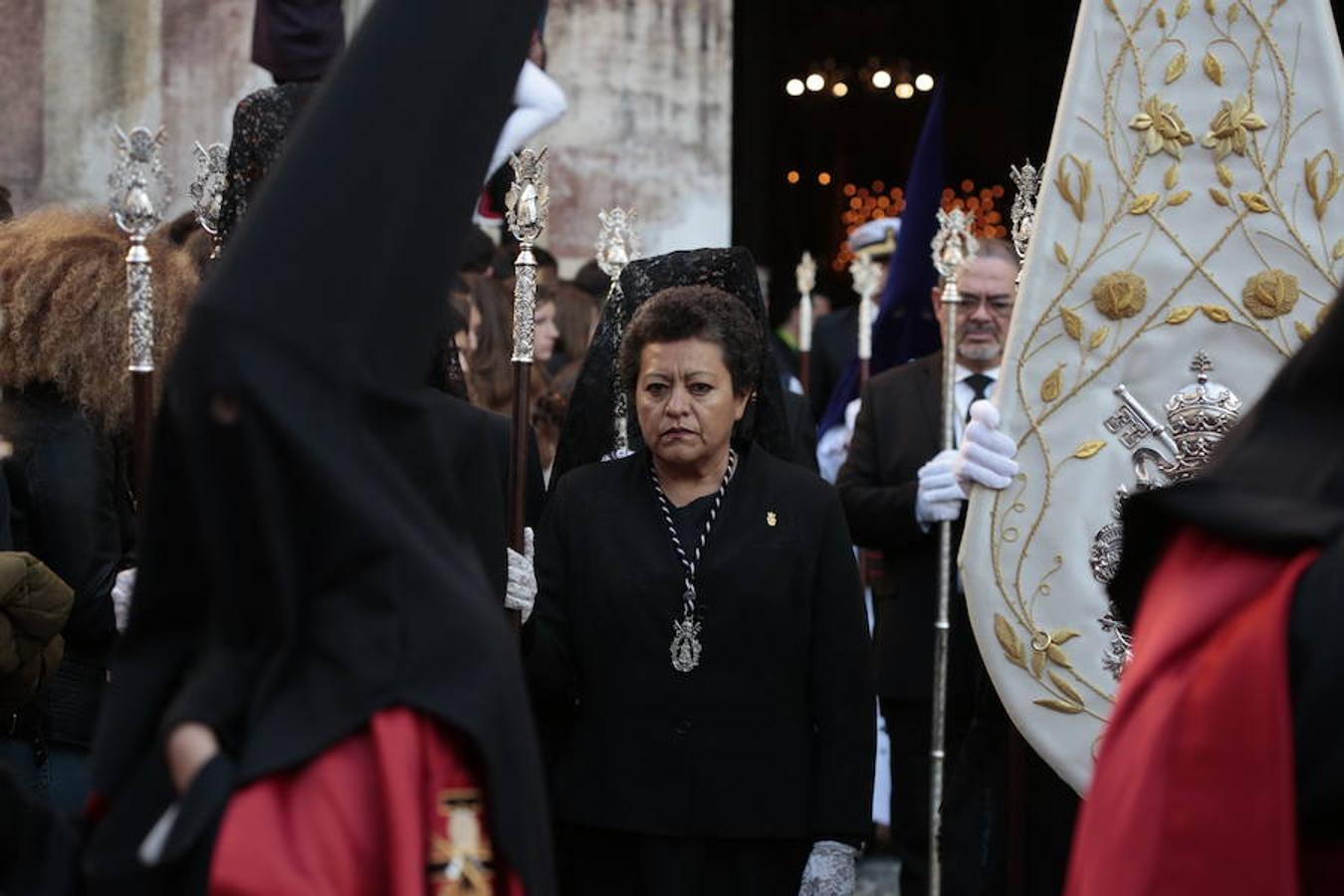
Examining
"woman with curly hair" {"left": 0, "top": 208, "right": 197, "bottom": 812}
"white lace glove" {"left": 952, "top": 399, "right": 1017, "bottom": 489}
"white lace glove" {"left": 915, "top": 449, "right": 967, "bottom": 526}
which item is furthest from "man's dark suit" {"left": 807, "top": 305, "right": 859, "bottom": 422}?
"woman with curly hair" {"left": 0, "top": 208, "right": 197, "bottom": 812}

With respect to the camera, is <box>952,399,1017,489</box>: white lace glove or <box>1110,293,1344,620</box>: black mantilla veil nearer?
<box>1110,293,1344,620</box>: black mantilla veil

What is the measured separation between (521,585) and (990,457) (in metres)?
1.11

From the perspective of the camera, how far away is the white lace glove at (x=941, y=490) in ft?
20.6

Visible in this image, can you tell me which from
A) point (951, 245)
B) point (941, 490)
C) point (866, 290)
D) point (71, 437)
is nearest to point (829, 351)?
point (866, 290)

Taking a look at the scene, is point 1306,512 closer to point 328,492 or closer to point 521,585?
point 328,492

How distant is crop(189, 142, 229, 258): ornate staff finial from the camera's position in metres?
5.30

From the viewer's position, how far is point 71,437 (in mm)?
4891

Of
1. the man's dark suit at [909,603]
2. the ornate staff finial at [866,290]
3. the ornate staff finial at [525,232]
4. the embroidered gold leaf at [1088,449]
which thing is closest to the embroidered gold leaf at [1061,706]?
the embroidered gold leaf at [1088,449]

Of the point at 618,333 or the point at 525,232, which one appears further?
the point at 618,333

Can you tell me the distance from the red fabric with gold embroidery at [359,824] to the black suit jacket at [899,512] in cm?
390

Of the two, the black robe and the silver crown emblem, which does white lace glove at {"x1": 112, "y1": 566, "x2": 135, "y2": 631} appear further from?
the black robe

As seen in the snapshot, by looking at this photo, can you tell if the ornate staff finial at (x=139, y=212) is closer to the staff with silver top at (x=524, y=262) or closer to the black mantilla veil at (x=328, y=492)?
the staff with silver top at (x=524, y=262)

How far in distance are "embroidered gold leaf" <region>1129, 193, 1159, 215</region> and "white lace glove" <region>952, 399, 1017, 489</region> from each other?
21.8 inches

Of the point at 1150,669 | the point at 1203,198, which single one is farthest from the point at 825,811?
the point at 1150,669
